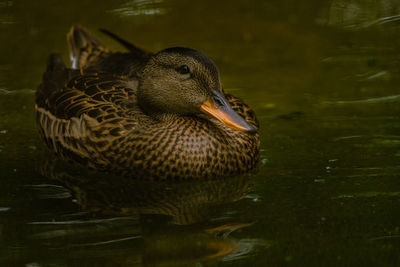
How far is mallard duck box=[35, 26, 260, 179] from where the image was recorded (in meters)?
6.09

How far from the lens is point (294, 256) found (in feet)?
15.9

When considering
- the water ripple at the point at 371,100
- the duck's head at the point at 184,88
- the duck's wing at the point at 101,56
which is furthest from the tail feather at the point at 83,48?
the water ripple at the point at 371,100

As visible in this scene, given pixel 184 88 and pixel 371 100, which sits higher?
pixel 184 88

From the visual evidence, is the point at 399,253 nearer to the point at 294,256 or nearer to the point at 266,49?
the point at 294,256

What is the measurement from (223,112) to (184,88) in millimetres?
364

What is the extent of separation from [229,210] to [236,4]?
574cm

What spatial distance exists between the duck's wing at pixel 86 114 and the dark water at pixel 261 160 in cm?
21

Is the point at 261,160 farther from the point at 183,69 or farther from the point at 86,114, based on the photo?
the point at 86,114

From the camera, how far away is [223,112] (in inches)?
236

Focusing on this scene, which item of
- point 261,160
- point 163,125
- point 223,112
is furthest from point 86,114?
point 261,160

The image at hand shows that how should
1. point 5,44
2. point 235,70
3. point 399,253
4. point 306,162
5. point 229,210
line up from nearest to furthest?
point 399,253
point 229,210
point 306,162
point 235,70
point 5,44

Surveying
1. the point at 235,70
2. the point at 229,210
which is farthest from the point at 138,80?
the point at 235,70

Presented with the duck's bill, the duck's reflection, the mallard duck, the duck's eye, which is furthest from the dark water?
the duck's eye

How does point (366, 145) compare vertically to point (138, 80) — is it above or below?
below
